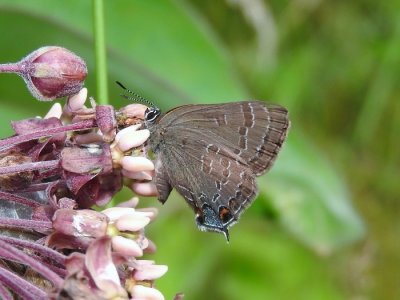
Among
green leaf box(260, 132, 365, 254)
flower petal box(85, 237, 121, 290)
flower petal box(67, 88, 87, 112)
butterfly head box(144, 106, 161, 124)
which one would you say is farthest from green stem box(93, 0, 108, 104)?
green leaf box(260, 132, 365, 254)

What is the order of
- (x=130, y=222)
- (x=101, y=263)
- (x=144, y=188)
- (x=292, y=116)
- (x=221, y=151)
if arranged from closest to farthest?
(x=101, y=263) → (x=130, y=222) → (x=144, y=188) → (x=221, y=151) → (x=292, y=116)

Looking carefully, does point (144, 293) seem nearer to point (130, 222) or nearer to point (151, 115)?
point (130, 222)

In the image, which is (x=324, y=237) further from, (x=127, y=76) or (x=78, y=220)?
(x=78, y=220)

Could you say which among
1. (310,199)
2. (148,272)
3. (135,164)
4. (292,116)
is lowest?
(292,116)

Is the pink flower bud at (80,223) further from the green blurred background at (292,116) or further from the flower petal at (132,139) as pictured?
the green blurred background at (292,116)

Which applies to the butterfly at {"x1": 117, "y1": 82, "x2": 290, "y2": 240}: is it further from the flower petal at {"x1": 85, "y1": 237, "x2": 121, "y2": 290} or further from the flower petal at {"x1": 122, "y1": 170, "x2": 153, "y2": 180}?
the flower petal at {"x1": 85, "y1": 237, "x2": 121, "y2": 290}

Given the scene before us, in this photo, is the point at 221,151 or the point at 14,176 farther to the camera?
the point at 221,151

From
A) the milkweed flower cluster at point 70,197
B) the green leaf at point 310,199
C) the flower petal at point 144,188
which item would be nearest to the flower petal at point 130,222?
the milkweed flower cluster at point 70,197

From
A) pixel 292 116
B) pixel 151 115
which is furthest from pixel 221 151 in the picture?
pixel 292 116
